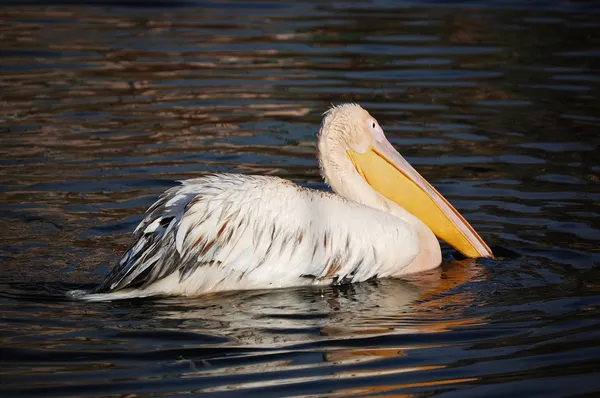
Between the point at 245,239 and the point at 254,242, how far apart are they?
5cm

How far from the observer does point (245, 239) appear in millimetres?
5008

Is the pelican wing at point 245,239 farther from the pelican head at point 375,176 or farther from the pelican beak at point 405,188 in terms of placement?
the pelican beak at point 405,188

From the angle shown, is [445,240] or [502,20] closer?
[445,240]

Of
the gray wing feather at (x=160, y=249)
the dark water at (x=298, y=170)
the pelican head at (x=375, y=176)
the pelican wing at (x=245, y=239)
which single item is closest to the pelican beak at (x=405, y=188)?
the pelican head at (x=375, y=176)

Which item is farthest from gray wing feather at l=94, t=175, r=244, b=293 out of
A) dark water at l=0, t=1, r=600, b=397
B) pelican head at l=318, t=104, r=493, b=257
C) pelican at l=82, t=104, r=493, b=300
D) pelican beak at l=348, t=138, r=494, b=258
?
pelican beak at l=348, t=138, r=494, b=258

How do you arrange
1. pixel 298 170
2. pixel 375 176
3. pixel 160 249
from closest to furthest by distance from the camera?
pixel 160 249, pixel 375 176, pixel 298 170

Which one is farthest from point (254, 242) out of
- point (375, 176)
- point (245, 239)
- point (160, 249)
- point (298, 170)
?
point (298, 170)

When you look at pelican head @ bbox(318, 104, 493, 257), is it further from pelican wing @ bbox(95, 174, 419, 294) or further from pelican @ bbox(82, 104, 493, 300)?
pelican wing @ bbox(95, 174, 419, 294)

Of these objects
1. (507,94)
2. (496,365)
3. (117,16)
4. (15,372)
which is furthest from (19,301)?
(117,16)

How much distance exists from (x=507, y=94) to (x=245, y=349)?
17.0 ft

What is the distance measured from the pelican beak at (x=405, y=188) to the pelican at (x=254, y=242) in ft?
0.98

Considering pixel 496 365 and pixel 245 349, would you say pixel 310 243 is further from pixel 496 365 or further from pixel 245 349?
pixel 496 365

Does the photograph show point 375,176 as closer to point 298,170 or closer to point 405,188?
point 405,188

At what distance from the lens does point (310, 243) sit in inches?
201
